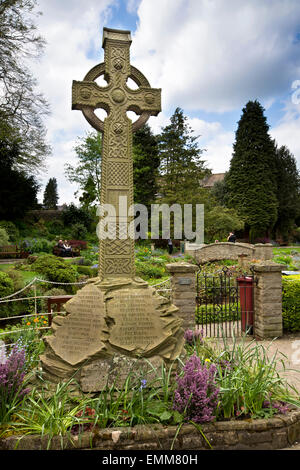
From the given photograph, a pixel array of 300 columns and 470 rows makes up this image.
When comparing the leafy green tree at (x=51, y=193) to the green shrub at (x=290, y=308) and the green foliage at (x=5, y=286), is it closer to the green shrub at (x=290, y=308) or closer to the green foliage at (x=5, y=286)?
the green foliage at (x=5, y=286)

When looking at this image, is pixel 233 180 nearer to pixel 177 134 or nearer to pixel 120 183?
pixel 177 134

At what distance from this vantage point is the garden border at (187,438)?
2.59 meters

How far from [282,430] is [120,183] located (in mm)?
3185

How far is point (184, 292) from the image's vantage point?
620 cm

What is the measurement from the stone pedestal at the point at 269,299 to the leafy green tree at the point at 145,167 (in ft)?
79.0

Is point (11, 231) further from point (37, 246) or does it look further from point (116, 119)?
point (116, 119)

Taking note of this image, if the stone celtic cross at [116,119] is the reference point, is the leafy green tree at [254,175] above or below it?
above

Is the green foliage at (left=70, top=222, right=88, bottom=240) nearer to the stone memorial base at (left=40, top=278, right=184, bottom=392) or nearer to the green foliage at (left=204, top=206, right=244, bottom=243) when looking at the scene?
the green foliage at (left=204, top=206, right=244, bottom=243)

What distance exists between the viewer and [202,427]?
2764mm

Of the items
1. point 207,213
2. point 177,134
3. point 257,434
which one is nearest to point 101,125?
point 257,434

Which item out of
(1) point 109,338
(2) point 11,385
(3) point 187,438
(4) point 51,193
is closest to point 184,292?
(1) point 109,338

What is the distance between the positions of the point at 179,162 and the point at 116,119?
80.3 ft

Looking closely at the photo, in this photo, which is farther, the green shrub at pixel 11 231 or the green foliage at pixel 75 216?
the green foliage at pixel 75 216

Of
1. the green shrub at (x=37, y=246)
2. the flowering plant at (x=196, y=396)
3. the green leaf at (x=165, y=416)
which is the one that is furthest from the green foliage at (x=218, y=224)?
the green leaf at (x=165, y=416)
